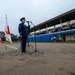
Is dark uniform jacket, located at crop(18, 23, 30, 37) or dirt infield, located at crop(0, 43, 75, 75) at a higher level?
dark uniform jacket, located at crop(18, 23, 30, 37)

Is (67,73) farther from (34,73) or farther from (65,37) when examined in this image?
(65,37)

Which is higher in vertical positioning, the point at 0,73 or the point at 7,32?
the point at 7,32

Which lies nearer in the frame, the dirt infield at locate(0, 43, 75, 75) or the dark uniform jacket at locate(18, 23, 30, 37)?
the dirt infield at locate(0, 43, 75, 75)

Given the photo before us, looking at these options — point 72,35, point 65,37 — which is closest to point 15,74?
point 72,35

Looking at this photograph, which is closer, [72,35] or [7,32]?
[7,32]

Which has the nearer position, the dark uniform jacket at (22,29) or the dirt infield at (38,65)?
the dirt infield at (38,65)

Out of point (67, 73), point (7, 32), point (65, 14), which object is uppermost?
point (65, 14)

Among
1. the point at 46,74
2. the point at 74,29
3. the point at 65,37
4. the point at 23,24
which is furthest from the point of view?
the point at 65,37

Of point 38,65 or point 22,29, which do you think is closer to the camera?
point 38,65

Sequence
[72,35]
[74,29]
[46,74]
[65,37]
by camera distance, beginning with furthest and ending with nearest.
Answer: [65,37]
[72,35]
[74,29]
[46,74]

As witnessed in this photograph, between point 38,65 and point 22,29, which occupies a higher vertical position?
point 22,29

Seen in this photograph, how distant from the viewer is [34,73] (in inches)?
137

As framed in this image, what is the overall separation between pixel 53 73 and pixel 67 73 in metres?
0.28

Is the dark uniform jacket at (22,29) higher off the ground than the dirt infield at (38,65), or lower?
higher
